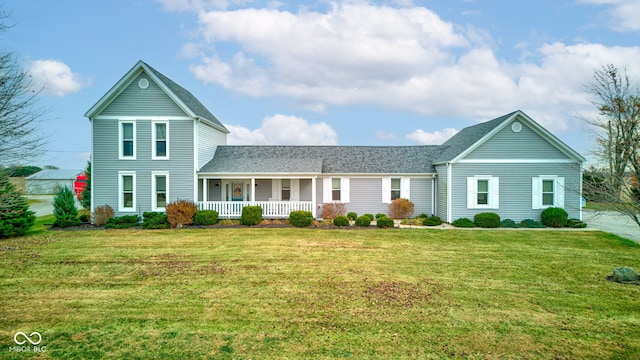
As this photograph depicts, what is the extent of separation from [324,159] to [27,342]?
18761 millimetres

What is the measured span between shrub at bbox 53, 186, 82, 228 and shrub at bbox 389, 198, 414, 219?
17.6m

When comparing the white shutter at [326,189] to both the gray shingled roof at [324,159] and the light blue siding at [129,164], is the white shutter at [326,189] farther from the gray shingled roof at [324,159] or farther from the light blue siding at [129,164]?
the light blue siding at [129,164]

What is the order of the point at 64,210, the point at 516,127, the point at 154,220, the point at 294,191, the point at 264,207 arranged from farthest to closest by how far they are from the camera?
the point at 294,191
the point at 264,207
the point at 516,127
the point at 64,210
the point at 154,220

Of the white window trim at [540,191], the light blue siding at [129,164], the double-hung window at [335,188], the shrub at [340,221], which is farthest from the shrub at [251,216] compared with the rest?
the white window trim at [540,191]

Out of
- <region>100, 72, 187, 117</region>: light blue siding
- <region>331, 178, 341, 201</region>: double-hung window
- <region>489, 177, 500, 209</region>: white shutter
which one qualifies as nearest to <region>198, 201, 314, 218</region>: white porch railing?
<region>331, 178, 341, 201</region>: double-hung window

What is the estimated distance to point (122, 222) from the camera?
18.7 meters

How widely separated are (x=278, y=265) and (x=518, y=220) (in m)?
15.4

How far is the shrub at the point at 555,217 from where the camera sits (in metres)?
18.8

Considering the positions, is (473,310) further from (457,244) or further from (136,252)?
(136,252)

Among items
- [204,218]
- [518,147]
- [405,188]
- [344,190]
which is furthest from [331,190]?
[518,147]

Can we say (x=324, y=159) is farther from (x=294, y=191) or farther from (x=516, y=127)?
(x=516, y=127)

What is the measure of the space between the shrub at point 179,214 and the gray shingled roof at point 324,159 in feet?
8.46

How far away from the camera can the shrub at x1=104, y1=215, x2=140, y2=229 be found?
60.4ft

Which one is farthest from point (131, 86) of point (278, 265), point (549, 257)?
point (549, 257)
